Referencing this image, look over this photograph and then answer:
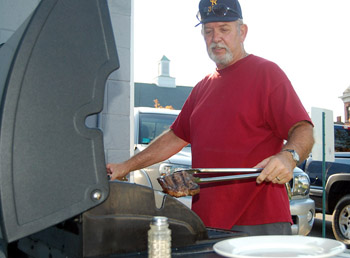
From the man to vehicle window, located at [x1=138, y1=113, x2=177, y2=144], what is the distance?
3153 mm

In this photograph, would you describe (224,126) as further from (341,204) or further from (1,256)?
(341,204)

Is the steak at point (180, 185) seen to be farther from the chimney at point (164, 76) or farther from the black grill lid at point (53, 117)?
the chimney at point (164, 76)

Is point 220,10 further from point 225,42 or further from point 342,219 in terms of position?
point 342,219

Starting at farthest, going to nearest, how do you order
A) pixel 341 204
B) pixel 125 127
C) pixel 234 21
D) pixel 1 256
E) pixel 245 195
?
pixel 341 204 < pixel 125 127 < pixel 234 21 < pixel 245 195 < pixel 1 256

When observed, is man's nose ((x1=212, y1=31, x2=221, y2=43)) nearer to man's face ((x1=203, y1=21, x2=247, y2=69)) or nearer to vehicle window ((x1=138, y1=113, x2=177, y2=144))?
man's face ((x1=203, y1=21, x2=247, y2=69))

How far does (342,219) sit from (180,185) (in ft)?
20.0

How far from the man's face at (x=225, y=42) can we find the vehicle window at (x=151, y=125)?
3133 mm

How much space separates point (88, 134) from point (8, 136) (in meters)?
0.20

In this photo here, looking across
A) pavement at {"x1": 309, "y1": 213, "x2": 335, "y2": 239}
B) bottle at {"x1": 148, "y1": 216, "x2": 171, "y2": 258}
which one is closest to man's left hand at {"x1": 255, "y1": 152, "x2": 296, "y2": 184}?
bottle at {"x1": 148, "y1": 216, "x2": 171, "y2": 258}

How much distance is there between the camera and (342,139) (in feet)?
25.2

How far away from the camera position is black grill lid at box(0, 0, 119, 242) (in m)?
1.09

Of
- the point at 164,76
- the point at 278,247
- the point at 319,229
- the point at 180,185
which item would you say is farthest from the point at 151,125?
the point at 164,76

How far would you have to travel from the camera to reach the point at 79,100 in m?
1.18

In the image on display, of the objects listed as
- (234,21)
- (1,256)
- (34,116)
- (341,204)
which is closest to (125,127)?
(234,21)
